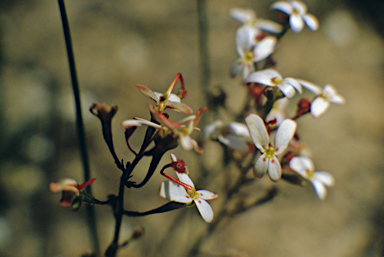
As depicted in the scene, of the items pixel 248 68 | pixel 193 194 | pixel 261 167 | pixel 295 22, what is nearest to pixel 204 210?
pixel 193 194

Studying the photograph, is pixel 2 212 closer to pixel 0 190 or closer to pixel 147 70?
pixel 0 190

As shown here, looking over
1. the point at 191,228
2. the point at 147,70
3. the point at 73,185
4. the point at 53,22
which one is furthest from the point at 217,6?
the point at 73,185

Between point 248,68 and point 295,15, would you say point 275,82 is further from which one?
point 295,15

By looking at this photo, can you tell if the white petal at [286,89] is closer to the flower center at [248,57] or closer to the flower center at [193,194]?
the flower center at [248,57]

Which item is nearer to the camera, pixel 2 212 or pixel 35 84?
pixel 2 212

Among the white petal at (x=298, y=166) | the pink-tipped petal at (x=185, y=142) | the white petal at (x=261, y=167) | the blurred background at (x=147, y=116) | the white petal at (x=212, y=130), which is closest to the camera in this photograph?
the pink-tipped petal at (x=185, y=142)

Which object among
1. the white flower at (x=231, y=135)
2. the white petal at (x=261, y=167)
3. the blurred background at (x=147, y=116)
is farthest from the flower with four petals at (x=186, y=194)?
the blurred background at (x=147, y=116)
